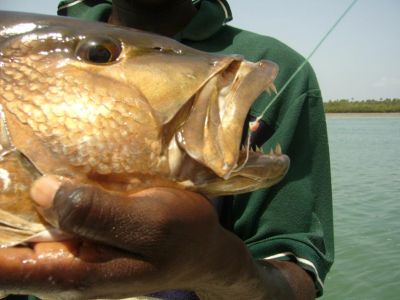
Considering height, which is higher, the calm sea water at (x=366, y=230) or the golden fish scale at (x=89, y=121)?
the golden fish scale at (x=89, y=121)

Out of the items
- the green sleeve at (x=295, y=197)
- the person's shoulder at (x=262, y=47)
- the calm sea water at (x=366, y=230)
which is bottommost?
the calm sea water at (x=366, y=230)

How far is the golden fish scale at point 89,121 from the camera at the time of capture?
1.23m

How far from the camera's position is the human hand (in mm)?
1112

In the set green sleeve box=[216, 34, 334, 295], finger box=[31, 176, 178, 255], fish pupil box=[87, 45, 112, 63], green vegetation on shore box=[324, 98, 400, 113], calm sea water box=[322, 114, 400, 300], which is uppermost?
fish pupil box=[87, 45, 112, 63]

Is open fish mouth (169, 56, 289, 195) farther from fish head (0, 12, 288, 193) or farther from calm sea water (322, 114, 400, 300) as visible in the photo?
calm sea water (322, 114, 400, 300)

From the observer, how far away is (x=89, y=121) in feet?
4.07

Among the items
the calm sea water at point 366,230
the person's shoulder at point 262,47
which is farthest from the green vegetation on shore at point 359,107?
the person's shoulder at point 262,47

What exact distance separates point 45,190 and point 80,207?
0.37ft

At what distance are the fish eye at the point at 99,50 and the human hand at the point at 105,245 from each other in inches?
16.1

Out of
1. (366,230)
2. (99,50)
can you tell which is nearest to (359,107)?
(366,230)

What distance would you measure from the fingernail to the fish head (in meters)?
0.07

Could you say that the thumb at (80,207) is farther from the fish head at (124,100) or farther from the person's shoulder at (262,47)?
the person's shoulder at (262,47)

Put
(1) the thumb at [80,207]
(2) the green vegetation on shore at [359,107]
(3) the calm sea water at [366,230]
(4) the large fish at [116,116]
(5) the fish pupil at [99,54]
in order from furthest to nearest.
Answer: (2) the green vegetation on shore at [359,107] → (3) the calm sea water at [366,230] → (5) the fish pupil at [99,54] → (4) the large fish at [116,116] → (1) the thumb at [80,207]

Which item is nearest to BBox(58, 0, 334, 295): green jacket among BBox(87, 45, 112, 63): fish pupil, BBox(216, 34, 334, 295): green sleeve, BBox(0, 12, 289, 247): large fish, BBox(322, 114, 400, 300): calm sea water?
BBox(216, 34, 334, 295): green sleeve
